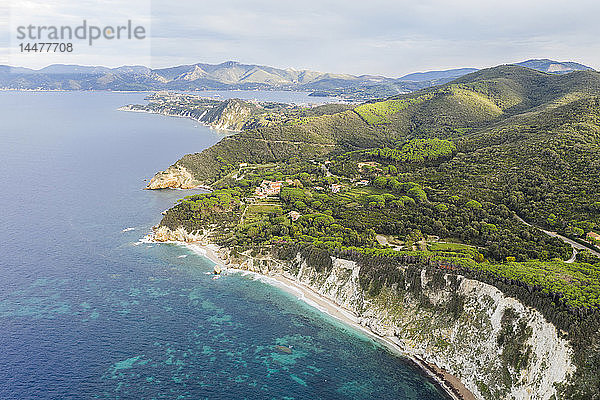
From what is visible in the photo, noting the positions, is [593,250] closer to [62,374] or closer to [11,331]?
[62,374]

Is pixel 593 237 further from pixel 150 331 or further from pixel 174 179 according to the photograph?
pixel 174 179

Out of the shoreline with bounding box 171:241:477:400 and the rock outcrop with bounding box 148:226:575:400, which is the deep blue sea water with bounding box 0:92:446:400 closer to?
the shoreline with bounding box 171:241:477:400

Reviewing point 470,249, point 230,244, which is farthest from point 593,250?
point 230,244

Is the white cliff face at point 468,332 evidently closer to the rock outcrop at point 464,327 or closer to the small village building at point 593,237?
the rock outcrop at point 464,327

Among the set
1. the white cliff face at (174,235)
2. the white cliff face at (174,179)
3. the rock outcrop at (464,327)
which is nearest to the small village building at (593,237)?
the rock outcrop at (464,327)

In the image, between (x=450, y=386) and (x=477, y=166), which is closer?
(x=450, y=386)

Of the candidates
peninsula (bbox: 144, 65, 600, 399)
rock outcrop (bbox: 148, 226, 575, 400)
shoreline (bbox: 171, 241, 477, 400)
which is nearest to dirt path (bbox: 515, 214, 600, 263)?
peninsula (bbox: 144, 65, 600, 399)
